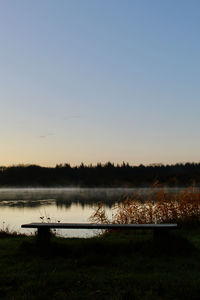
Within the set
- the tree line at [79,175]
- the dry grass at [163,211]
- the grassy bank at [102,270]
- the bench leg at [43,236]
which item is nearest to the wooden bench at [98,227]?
the bench leg at [43,236]

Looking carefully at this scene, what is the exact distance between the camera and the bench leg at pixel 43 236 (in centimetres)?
649

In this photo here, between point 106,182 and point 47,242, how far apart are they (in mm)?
88542

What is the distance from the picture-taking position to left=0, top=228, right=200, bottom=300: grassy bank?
4.14 m

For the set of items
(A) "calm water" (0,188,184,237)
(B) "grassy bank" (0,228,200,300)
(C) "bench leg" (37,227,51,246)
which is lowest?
(A) "calm water" (0,188,184,237)

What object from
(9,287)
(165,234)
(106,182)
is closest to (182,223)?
(165,234)

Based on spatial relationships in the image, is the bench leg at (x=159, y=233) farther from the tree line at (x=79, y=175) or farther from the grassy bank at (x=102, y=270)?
the tree line at (x=79, y=175)

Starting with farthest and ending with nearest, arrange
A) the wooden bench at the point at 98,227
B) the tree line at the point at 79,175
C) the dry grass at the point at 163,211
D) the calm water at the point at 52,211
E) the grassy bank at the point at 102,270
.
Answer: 1. the tree line at the point at 79,175
2. the calm water at the point at 52,211
3. the dry grass at the point at 163,211
4. the wooden bench at the point at 98,227
5. the grassy bank at the point at 102,270

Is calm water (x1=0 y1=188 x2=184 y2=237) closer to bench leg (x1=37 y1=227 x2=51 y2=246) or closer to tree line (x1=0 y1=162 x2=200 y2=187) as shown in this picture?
bench leg (x1=37 y1=227 x2=51 y2=246)

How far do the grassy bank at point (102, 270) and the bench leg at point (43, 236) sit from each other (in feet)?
0.44

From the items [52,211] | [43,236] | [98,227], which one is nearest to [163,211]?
[98,227]

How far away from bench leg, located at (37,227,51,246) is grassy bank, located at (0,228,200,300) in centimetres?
13

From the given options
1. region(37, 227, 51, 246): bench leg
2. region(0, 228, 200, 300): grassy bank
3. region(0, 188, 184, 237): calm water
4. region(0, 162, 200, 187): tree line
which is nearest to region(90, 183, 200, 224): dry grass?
region(0, 188, 184, 237): calm water

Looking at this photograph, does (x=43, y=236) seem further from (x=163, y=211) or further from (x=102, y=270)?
(x=163, y=211)

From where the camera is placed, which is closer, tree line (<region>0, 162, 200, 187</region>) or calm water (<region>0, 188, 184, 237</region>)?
calm water (<region>0, 188, 184, 237</region>)
